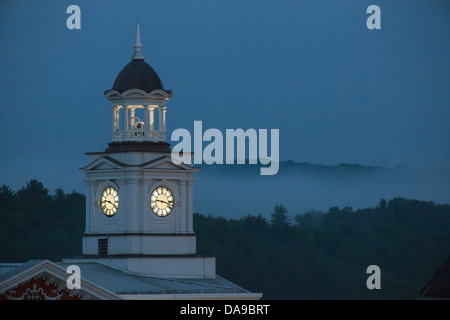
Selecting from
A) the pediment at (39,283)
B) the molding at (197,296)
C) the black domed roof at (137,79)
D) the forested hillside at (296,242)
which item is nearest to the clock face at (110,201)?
the black domed roof at (137,79)

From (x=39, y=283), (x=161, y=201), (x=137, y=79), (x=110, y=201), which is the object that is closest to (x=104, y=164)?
(x=110, y=201)

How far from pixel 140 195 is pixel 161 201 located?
160 cm

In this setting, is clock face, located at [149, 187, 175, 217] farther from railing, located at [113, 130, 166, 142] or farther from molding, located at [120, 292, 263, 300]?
molding, located at [120, 292, 263, 300]

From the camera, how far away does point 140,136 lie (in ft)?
307

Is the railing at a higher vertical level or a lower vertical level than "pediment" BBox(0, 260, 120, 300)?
higher

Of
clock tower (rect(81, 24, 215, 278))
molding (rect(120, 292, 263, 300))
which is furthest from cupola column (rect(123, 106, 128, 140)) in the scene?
molding (rect(120, 292, 263, 300))

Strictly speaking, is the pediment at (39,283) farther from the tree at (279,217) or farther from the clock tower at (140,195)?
the tree at (279,217)

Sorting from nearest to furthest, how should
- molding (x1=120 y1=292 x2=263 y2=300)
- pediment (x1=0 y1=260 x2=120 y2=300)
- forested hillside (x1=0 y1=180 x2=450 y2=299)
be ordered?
pediment (x1=0 y1=260 x2=120 y2=300), molding (x1=120 y1=292 x2=263 y2=300), forested hillside (x1=0 y1=180 x2=450 y2=299)

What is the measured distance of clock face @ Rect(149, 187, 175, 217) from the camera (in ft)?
305

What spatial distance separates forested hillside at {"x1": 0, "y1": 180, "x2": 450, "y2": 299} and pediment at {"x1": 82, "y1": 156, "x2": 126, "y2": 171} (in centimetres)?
5506

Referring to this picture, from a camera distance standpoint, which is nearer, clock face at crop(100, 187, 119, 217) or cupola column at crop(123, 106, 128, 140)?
cupola column at crop(123, 106, 128, 140)

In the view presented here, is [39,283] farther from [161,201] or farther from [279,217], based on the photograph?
[279,217]
